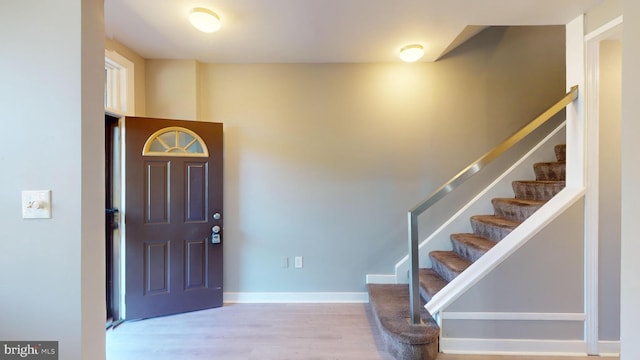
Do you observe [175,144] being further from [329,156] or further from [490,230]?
[490,230]

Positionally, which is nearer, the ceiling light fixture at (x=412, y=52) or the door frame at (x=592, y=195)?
the door frame at (x=592, y=195)

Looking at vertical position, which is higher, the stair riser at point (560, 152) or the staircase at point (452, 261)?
the stair riser at point (560, 152)

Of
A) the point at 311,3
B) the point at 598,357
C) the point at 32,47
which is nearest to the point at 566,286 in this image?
the point at 598,357

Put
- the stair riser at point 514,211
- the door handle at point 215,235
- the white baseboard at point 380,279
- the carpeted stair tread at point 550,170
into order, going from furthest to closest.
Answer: the white baseboard at point 380,279 → the door handle at point 215,235 → the carpeted stair tread at point 550,170 → the stair riser at point 514,211

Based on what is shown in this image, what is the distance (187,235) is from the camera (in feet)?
8.44

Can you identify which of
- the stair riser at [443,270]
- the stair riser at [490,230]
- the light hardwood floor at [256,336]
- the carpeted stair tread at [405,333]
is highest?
the stair riser at [490,230]

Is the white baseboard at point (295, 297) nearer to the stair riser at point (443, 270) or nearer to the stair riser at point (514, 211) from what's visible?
the stair riser at point (443, 270)

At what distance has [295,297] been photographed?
9.18 feet

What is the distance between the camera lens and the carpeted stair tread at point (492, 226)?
6.97 ft

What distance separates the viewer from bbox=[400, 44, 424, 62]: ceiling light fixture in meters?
2.41

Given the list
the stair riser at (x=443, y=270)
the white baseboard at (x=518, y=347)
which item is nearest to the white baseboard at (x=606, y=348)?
the white baseboard at (x=518, y=347)

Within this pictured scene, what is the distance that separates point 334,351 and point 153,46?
3.09m

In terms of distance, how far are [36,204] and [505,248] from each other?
272 centimetres

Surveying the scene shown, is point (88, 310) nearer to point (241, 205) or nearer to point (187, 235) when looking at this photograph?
point (187, 235)
